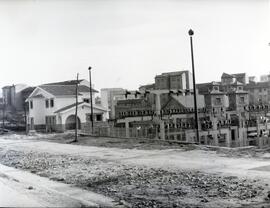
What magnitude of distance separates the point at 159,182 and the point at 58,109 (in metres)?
43.2

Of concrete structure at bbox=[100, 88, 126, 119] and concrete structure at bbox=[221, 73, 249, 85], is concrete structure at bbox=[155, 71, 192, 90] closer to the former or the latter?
concrete structure at bbox=[221, 73, 249, 85]

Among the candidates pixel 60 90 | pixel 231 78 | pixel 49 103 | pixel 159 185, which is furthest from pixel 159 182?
pixel 231 78

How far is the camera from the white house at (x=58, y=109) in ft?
174

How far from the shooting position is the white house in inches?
2093

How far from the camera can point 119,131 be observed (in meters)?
34.2

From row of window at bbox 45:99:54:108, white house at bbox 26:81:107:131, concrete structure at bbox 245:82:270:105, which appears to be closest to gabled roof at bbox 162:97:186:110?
white house at bbox 26:81:107:131

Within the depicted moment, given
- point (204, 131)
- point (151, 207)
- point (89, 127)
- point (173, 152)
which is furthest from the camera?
point (89, 127)

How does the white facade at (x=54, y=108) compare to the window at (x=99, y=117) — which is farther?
the window at (x=99, y=117)

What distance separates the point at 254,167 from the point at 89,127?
28.6 meters

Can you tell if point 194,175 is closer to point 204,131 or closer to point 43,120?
point 204,131

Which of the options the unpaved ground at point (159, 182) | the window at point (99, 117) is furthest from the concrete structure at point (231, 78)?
Answer: the unpaved ground at point (159, 182)

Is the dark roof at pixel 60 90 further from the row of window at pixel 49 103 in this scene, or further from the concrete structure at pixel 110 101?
the concrete structure at pixel 110 101

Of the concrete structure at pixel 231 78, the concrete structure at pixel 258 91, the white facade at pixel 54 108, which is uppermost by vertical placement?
the concrete structure at pixel 231 78

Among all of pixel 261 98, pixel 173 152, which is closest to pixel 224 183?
pixel 173 152
